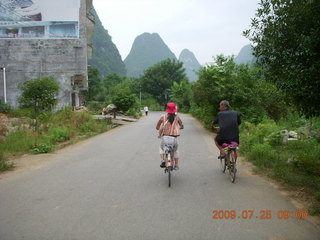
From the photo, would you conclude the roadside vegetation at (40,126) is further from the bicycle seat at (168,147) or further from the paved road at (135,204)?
the bicycle seat at (168,147)

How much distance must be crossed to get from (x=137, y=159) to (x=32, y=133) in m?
5.76

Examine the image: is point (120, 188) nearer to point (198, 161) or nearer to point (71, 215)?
point (71, 215)

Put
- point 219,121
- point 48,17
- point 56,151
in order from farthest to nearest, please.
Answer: point 48,17 → point 56,151 → point 219,121

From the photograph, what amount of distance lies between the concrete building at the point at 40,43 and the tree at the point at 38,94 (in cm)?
835

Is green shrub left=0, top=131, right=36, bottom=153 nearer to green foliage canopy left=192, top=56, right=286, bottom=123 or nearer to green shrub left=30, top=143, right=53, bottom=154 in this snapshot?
green shrub left=30, top=143, right=53, bottom=154

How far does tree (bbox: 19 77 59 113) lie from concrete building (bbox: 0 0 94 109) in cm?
835

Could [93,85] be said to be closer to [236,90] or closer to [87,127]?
[87,127]

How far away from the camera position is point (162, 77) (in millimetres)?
65188

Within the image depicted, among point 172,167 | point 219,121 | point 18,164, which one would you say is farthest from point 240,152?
point 18,164

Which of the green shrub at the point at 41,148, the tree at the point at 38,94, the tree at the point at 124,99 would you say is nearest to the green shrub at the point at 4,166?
the green shrub at the point at 41,148

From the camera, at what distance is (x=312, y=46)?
15.2 feet

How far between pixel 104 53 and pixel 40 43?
89.5 meters
